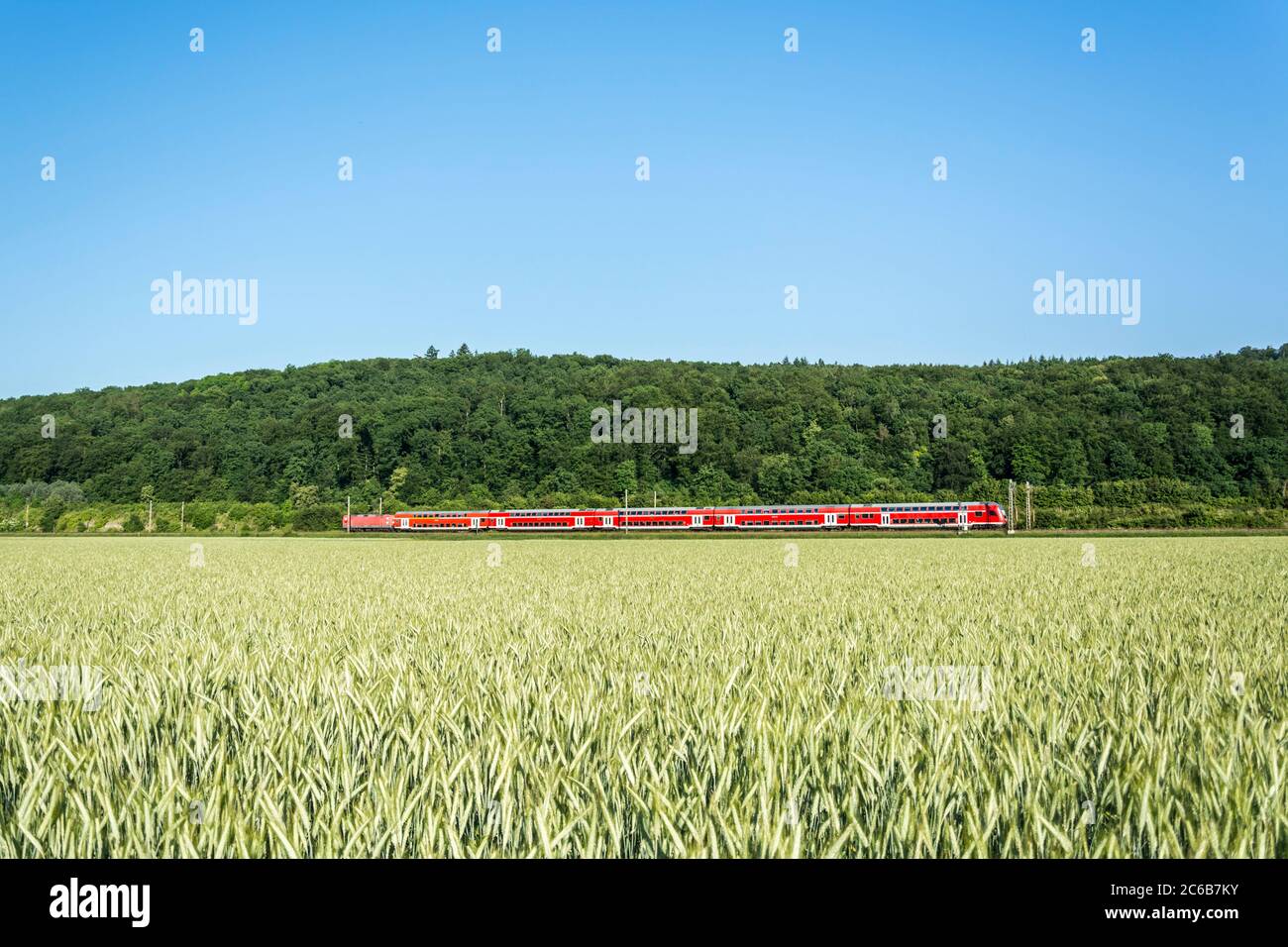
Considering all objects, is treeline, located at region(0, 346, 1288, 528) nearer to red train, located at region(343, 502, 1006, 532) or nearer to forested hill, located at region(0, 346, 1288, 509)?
forested hill, located at region(0, 346, 1288, 509)

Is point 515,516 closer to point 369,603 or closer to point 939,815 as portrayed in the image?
point 369,603

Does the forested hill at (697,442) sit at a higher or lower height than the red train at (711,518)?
higher

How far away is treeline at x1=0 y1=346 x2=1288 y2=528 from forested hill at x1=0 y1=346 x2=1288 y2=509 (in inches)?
7.6

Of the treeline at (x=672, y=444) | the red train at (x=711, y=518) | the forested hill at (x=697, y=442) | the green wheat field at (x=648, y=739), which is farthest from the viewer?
the forested hill at (x=697, y=442)

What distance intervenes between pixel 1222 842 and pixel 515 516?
6996 cm

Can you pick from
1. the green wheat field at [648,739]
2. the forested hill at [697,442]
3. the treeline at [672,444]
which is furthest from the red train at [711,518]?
the green wheat field at [648,739]

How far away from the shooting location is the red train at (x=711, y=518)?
64.6m

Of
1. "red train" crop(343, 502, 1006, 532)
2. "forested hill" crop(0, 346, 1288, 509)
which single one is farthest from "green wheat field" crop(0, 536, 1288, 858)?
"forested hill" crop(0, 346, 1288, 509)

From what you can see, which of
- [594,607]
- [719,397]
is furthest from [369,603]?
[719,397]

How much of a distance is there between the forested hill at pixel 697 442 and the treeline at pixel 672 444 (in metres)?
0.19

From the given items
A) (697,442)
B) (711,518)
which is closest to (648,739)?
(711,518)

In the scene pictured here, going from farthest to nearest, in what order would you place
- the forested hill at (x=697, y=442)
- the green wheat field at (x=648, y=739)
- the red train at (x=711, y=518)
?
the forested hill at (x=697, y=442) → the red train at (x=711, y=518) → the green wheat field at (x=648, y=739)

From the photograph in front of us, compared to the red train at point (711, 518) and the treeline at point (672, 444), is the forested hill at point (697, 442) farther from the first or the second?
the red train at point (711, 518)

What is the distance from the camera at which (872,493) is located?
87.1 m
